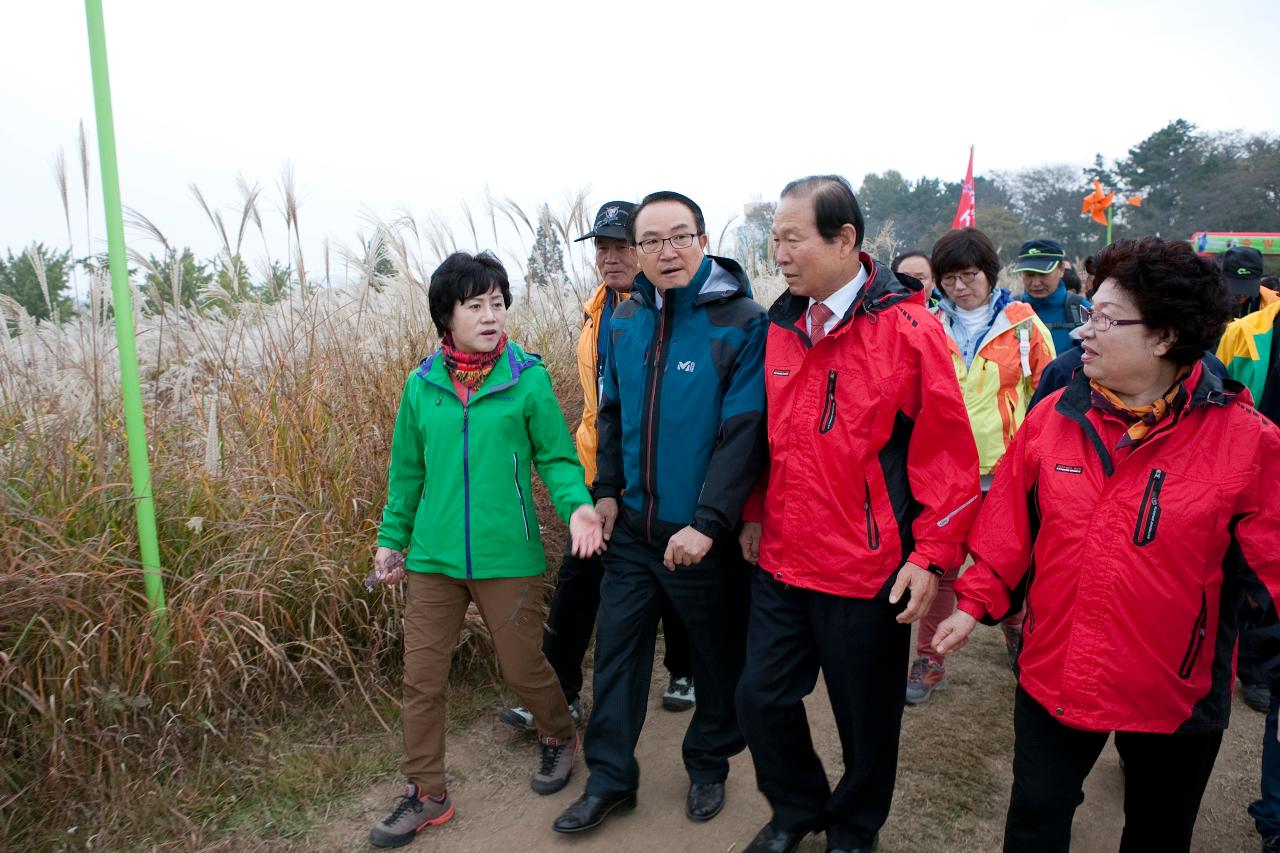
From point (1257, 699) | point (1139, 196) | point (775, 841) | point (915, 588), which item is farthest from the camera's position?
point (1139, 196)

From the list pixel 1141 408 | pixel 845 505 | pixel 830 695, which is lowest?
pixel 830 695

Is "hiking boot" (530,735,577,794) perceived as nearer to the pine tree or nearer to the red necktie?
the red necktie

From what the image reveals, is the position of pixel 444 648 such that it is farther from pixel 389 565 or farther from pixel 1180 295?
pixel 1180 295

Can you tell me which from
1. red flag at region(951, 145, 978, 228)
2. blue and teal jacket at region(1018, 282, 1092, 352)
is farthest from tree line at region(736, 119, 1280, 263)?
blue and teal jacket at region(1018, 282, 1092, 352)

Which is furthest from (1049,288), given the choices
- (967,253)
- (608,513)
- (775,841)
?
(775,841)

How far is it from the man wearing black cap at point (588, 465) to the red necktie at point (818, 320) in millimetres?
1109

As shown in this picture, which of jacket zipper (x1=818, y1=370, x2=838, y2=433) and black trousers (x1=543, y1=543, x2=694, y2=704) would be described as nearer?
jacket zipper (x1=818, y1=370, x2=838, y2=433)

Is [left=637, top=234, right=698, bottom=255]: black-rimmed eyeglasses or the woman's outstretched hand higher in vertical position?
[left=637, top=234, right=698, bottom=255]: black-rimmed eyeglasses

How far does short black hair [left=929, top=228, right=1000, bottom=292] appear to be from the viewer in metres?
4.21

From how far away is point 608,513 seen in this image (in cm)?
304

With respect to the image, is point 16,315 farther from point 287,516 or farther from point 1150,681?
point 1150,681

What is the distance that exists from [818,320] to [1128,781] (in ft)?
4.76

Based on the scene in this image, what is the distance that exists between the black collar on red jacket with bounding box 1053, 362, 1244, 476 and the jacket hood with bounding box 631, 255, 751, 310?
1.11 metres

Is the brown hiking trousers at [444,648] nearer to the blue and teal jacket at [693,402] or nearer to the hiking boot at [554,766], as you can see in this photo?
the hiking boot at [554,766]
